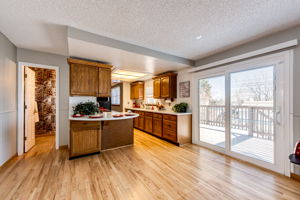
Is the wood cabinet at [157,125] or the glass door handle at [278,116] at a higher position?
the glass door handle at [278,116]

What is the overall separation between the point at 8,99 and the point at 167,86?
156 inches

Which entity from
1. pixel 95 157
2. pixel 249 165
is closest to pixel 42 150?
pixel 95 157

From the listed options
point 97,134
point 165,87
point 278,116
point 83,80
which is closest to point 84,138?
point 97,134

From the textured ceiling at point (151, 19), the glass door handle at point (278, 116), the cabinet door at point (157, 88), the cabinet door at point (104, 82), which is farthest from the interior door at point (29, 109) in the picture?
the glass door handle at point (278, 116)

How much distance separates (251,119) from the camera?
2592mm

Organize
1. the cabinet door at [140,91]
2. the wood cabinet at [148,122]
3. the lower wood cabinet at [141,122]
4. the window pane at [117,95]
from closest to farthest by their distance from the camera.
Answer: the wood cabinet at [148,122], the lower wood cabinet at [141,122], the cabinet door at [140,91], the window pane at [117,95]

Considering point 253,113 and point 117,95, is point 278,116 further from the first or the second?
point 117,95

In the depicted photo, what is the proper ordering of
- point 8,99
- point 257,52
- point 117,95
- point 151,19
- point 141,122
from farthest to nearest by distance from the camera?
point 117,95 → point 141,122 → point 8,99 → point 257,52 → point 151,19

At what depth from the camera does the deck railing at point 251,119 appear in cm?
235

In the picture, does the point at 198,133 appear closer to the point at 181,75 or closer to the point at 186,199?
the point at 181,75

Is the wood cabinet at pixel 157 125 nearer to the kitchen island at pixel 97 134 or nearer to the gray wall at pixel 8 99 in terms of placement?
the kitchen island at pixel 97 134

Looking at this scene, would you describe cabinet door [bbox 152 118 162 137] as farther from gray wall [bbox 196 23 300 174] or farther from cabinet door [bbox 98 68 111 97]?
gray wall [bbox 196 23 300 174]

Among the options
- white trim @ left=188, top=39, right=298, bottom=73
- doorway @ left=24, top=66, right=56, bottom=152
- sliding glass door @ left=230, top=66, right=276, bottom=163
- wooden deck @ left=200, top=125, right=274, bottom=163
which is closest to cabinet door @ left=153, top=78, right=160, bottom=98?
white trim @ left=188, top=39, right=298, bottom=73

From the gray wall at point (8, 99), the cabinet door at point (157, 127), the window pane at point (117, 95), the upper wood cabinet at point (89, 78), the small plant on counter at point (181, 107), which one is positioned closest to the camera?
the gray wall at point (8, 99)
